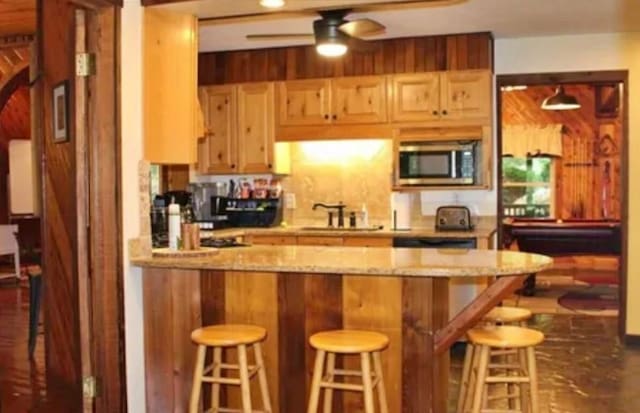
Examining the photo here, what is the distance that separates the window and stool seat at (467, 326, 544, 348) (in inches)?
336

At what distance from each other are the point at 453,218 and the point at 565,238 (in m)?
3.81

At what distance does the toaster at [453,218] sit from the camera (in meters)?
5.48

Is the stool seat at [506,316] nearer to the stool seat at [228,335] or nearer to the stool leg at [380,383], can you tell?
the stool leg at [380,383]

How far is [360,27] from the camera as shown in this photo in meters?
4.07

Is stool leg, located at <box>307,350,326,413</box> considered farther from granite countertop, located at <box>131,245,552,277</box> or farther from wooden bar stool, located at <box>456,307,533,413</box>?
wooden bar stool, located at <box>456,307,533,413</box>

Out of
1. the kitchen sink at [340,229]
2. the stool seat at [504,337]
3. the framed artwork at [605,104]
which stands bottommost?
the stool seat at [504,337]

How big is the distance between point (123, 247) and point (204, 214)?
2905 mm

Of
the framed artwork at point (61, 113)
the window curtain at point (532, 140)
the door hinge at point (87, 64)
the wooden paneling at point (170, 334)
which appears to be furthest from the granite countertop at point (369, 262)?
the window curtain at point (532, 140)

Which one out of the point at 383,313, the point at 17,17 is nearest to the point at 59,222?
the point at 383,313

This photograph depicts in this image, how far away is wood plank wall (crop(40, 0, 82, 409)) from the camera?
10.6ft

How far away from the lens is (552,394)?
425 cm

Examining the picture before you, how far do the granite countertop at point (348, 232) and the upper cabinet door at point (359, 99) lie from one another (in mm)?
944

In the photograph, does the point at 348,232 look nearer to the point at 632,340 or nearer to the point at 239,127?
the point at 239,127

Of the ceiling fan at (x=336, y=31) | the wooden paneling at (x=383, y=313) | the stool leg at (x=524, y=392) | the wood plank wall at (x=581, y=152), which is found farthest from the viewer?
the wood plank wall at (x=581, y=152)
